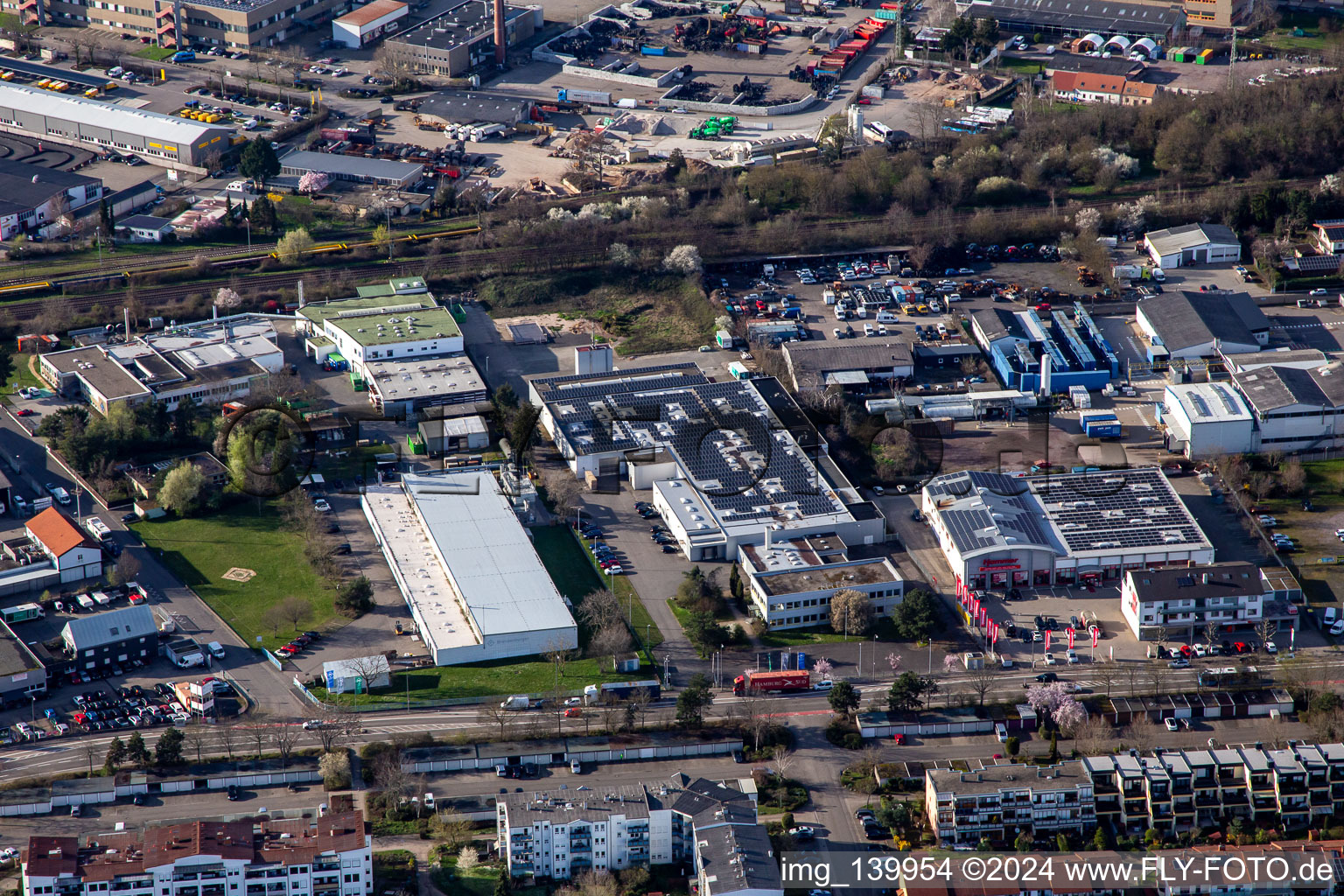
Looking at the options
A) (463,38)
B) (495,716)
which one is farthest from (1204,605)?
(463,38)

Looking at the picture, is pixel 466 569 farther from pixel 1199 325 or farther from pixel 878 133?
pixel 878 133

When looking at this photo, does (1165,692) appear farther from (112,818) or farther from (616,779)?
(112,818)

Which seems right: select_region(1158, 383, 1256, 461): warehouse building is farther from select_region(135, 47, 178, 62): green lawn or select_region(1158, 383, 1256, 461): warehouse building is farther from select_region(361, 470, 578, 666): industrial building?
select_region(135, 47, 178, 62): green lawn

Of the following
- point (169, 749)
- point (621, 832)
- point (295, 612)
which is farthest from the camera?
point (295, 612)

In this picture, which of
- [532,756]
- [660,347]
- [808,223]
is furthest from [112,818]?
[808,223]

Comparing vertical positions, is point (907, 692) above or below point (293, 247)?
below

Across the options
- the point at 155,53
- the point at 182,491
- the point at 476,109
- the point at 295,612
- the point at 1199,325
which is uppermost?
the point at 155,53
